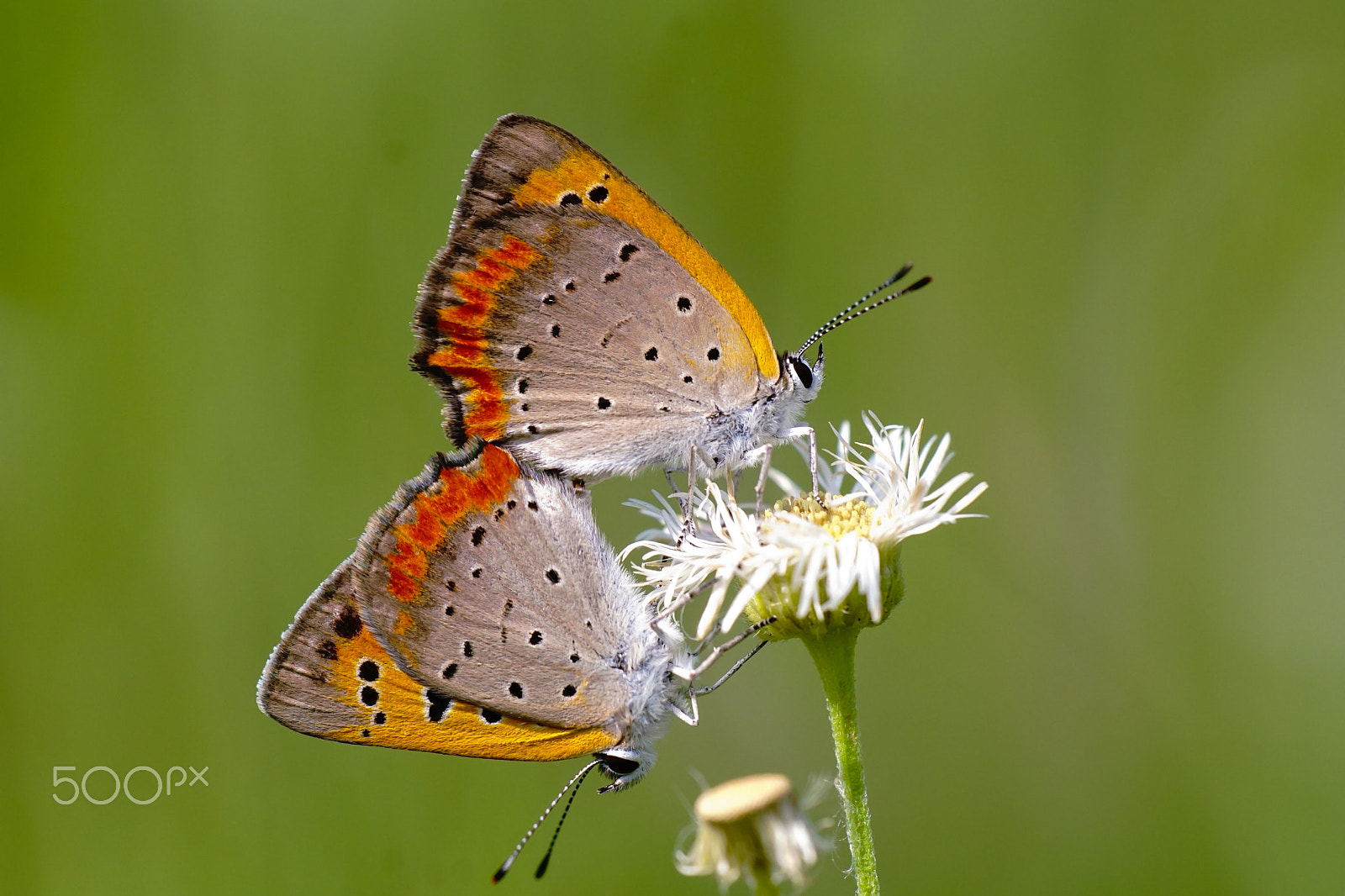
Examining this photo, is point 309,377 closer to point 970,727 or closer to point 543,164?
point 543,164

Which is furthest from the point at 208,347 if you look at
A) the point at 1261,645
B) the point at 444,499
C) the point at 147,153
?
the point at 1261,645

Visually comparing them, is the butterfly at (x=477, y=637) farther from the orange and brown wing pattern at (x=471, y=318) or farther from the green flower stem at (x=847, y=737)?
the green flower stem at (x=847, y=737)

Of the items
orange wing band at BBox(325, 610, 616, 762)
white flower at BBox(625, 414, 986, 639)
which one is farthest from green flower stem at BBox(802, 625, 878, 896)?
orange wing band at BBox(325, 610, 616, 762)

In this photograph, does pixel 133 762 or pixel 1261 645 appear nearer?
pixel 133 762

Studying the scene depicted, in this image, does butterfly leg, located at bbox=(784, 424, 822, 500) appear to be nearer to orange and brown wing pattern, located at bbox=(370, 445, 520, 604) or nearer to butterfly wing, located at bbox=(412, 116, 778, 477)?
butterfly wing, located at bbox=(412, 116, 778, 477)

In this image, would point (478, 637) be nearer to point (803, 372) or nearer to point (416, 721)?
point (416, 721)

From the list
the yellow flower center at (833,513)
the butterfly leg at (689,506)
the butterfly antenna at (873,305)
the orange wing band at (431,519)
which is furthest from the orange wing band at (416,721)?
the butterfly antenna at (873,305)
